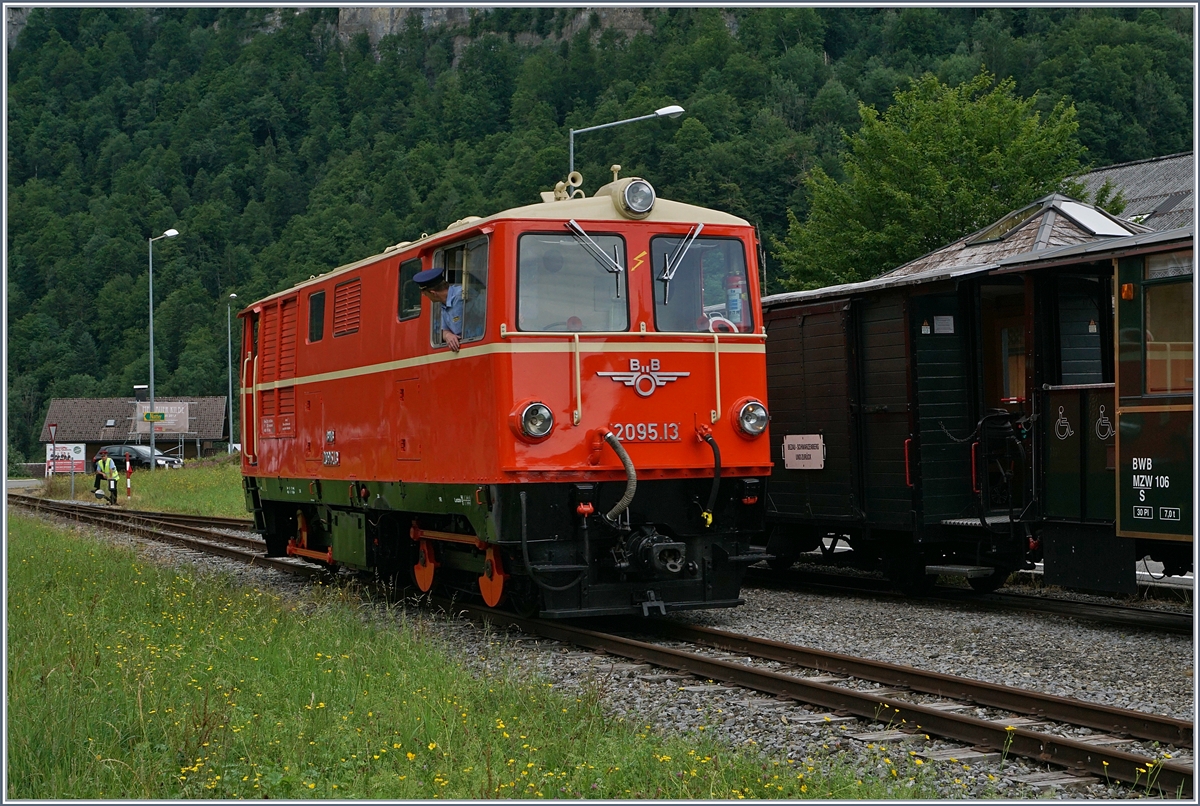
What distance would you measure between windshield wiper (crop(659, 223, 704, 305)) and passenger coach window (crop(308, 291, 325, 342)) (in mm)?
4934

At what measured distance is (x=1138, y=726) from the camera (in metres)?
7.40

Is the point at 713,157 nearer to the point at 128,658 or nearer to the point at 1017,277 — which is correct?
the point at 1017,277

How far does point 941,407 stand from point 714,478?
3.48 meters

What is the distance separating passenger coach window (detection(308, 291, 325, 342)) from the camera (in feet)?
48.3

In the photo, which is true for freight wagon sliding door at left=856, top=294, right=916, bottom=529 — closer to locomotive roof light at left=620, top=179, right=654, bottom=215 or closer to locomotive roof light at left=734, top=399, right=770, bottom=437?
locomotive roof light at left=734, top=399, right=770, bottom=437

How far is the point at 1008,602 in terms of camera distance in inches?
525

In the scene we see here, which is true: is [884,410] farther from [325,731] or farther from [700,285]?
[325,731]

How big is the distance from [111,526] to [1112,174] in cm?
3837

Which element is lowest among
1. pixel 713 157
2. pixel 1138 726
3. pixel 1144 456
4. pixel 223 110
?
pixel 1138 726

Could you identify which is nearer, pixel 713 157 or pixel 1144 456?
pixel 1144 456

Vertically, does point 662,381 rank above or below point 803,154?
below

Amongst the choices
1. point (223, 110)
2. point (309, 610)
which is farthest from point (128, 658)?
point (223, 110)

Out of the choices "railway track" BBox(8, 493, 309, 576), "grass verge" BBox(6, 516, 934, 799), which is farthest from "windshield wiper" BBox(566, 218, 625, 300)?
"railway track" BBox(8, 493, 309, 576)

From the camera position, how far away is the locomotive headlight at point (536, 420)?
10539mm
